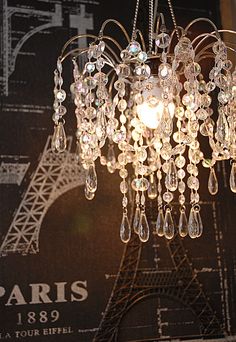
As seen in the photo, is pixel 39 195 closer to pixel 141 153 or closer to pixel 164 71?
pixel 141 153

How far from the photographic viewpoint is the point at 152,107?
2113 millimetres

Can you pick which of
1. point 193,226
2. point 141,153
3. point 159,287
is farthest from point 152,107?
point 159,287

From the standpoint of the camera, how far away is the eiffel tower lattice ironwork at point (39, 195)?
322 cm

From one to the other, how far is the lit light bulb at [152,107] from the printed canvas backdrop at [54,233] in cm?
133

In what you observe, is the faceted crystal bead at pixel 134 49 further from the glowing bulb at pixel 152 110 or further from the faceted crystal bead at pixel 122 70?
the glowing bulb at pixel 152 110

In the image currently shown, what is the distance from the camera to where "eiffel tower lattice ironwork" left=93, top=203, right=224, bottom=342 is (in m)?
3.33

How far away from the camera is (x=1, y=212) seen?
3.21 metres

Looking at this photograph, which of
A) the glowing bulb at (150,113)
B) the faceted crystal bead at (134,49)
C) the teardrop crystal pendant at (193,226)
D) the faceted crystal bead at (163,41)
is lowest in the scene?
the teardrop crystal pendant at (193,226)

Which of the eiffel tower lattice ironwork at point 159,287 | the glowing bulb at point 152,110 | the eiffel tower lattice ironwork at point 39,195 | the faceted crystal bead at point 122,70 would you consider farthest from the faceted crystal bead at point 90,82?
the eiffel tower lattice ironwork at point 159,287

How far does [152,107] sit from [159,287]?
172 cm

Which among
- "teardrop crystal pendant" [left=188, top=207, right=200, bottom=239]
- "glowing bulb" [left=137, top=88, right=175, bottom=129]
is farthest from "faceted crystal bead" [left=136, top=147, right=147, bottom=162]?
"teardrop crystal pendant" [left=188, top=207, right=200, bottom=239]

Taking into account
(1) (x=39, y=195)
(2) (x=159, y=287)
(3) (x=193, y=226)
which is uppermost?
(1) (x=39, y=195)

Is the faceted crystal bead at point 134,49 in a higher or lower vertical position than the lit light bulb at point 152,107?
higher

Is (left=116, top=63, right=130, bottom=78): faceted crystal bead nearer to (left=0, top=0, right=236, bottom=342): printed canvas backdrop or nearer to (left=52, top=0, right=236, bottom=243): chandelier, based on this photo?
(left=52, top=0, right=236, bottom=243): chandelier
